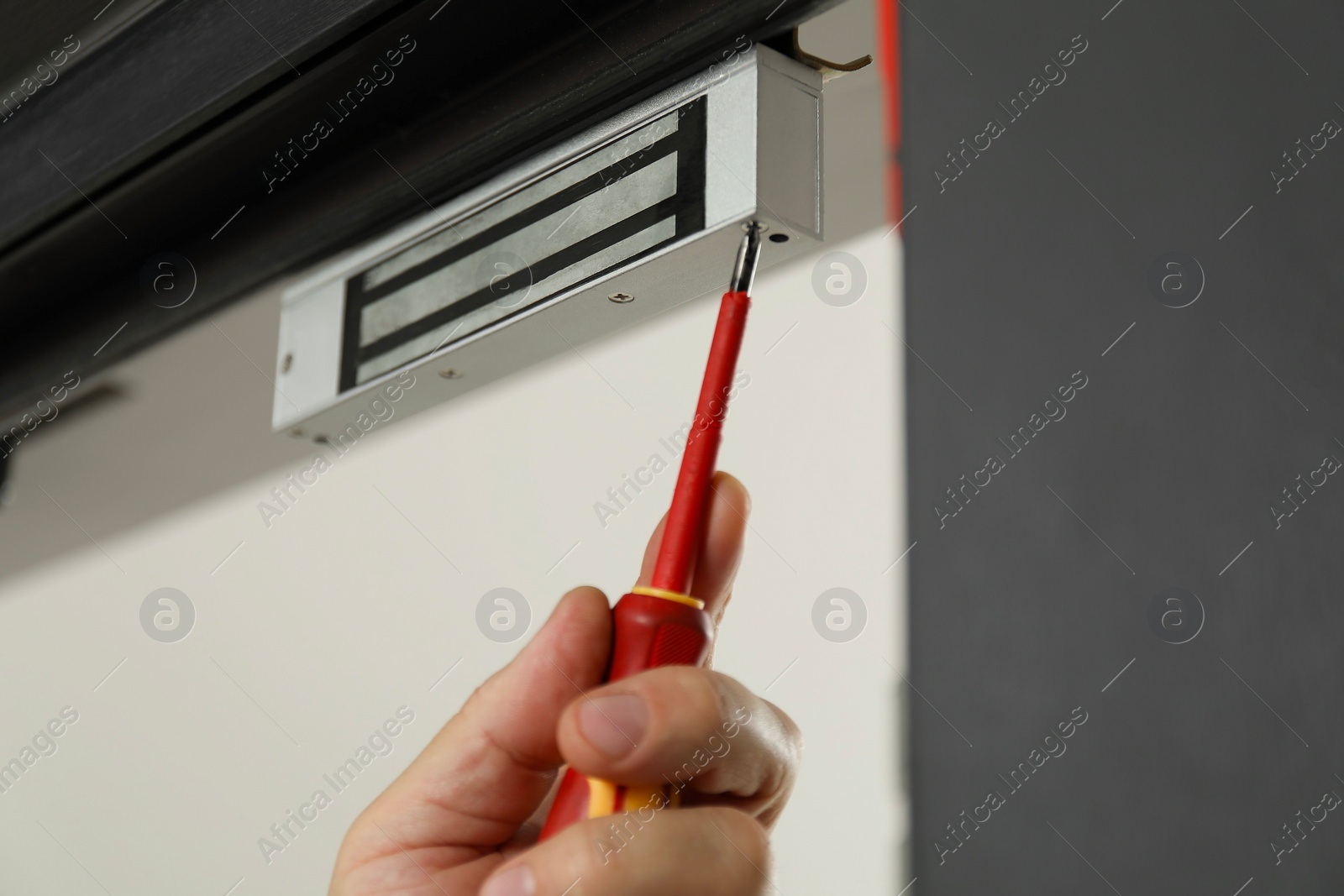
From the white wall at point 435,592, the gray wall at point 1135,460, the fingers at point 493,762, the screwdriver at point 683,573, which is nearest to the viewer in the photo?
the gray wall at point 1135,460

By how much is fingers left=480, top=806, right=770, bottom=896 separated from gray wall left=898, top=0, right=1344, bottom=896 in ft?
0.49

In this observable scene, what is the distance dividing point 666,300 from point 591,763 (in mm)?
168

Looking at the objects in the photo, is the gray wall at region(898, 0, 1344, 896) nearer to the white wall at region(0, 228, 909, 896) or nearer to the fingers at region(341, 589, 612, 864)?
the fingers at region(341, 589, 612, 864)

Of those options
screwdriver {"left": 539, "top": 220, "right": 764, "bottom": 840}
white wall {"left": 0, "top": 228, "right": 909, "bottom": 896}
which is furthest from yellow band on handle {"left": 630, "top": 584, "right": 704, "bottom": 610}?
white wall {"left": 0, "top": 228, "right": 909, "bottom": 896}

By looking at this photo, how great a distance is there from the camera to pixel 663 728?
0.37m

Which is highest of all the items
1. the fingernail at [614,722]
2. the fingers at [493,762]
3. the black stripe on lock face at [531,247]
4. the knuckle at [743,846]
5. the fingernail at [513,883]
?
the black stripe on lock face at [531,247]

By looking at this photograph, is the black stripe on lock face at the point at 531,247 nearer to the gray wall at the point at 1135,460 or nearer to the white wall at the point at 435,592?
the gray wall at the point at 1135,460

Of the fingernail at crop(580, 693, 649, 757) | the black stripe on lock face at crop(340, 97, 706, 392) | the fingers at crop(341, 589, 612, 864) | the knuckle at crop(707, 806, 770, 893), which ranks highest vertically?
the black stripe on lock face at crop(340, 97, 706, 392)

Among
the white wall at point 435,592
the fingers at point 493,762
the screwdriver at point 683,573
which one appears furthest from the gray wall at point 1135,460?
the white wall at point 435,592

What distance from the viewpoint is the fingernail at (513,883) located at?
0.36 metres

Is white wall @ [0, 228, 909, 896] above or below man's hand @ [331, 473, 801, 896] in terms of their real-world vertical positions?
above

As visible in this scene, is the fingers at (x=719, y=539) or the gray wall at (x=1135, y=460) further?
the fingers at (x=719, y=539)

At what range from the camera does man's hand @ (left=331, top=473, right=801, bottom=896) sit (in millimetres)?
360

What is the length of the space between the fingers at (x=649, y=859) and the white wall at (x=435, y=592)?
1.00 meters
